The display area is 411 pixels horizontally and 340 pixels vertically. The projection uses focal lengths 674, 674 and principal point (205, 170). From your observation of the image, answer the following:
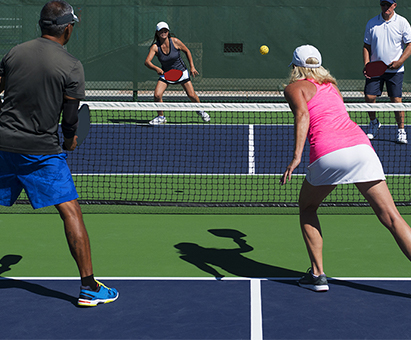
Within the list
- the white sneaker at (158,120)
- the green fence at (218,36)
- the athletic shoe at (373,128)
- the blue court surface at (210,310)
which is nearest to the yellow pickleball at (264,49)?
the green fence at (218,36)

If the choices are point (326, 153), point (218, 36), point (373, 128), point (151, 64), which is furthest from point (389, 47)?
point (218, 36)

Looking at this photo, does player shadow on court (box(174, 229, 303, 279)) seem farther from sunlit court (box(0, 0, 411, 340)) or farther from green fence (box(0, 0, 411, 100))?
green fence (box(0, 0, 411, 100))

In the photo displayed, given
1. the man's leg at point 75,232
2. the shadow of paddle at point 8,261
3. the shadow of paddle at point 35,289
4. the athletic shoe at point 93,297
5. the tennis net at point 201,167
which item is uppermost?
the man's leg at point 75,232

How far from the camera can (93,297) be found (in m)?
4.41

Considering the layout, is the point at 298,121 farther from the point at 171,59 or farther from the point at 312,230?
the point at 171,59

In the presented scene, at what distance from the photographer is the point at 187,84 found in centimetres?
1277

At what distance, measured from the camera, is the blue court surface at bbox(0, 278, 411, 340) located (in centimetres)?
403

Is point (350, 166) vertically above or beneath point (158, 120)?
above

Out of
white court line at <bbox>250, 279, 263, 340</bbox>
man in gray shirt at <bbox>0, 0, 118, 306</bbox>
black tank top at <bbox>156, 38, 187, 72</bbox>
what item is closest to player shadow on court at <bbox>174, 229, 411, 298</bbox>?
white court line at <bbox>250, 279, 263, 340</bbox>

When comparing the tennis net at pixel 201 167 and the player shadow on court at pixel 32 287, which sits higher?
the tennis net at pixel 201 167

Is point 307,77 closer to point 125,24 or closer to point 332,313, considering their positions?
point 332,313

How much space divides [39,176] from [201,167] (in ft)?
16.7

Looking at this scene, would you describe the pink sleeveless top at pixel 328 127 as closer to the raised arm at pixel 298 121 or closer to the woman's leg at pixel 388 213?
the raised arm at pixel 298 121

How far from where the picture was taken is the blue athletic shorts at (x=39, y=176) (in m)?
4.30
